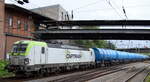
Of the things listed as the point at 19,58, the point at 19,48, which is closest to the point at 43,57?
the point at 19,48

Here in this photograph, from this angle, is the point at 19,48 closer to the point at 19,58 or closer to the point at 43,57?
the point at 19,58

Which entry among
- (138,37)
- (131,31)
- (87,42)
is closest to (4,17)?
(131,31)

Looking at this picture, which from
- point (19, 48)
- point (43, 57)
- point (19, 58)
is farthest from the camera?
point (43, 57)

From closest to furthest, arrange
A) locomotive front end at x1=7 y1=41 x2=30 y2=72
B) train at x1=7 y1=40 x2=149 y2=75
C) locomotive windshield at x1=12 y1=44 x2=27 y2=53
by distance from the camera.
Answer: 1. locomotive front end at x1=7 y1=41 x2=30 y2=72
2. train at x1=7 y1=40 x2=149 y2=75
3. locomotive windshield at x1=12 y1=44 x2=27 y2=53

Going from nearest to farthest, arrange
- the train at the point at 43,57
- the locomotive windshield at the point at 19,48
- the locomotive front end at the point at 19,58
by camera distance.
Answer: the locomotive front end at the point at 19,58, the train at the point at 43,57, the locomotive windshield at the point at 19,48

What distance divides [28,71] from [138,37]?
92.2 feet

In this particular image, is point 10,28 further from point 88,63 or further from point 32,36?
point 88,63

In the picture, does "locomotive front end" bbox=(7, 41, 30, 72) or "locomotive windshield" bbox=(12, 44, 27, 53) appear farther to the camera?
"locomotive windshield" bbox=(12, 44, 27, 53)

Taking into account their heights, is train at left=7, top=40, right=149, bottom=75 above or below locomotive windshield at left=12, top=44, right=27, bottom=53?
below

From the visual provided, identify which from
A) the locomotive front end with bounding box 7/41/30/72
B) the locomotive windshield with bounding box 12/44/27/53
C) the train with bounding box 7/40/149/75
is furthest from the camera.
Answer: the locomotive windshield with bounding box 12/44/27/53

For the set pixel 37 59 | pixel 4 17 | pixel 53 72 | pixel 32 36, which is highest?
pixel 4 17

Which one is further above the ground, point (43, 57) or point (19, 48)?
point (19, 48)

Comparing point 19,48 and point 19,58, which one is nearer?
point 19,58

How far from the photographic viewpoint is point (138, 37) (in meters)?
42.3
